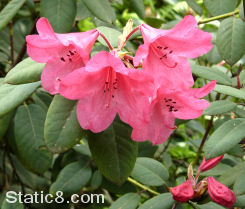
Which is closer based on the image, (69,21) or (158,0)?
(69,21)

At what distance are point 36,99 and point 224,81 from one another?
754 millimetres

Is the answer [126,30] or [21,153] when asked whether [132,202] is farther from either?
[126,30]

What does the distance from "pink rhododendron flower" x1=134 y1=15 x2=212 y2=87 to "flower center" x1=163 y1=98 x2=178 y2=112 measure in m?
0.05

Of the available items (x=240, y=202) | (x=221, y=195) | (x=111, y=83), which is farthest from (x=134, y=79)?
(x=240, y=202)

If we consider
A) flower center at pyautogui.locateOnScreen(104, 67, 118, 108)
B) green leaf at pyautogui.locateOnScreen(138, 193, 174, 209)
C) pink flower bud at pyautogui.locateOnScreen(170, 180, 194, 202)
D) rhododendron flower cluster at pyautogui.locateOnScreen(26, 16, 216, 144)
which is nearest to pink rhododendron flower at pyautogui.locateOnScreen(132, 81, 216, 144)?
rhododendron flower cluster at pyautogui.locateOnScreen(26, 16, 216, 144)

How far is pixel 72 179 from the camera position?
1.56m

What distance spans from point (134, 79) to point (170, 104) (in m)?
0.18

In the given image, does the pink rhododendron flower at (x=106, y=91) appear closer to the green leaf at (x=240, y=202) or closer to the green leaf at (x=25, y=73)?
the green leaf at (x=25, y=73)

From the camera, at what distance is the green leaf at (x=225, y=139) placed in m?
1.11

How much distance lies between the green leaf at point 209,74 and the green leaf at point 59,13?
1.58 ft

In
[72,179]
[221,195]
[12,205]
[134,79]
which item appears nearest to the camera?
[134,79]

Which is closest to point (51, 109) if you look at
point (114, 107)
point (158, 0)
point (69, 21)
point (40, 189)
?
point (114, 107)

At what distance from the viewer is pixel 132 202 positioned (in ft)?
4.52

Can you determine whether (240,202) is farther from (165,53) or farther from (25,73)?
(25,73)
